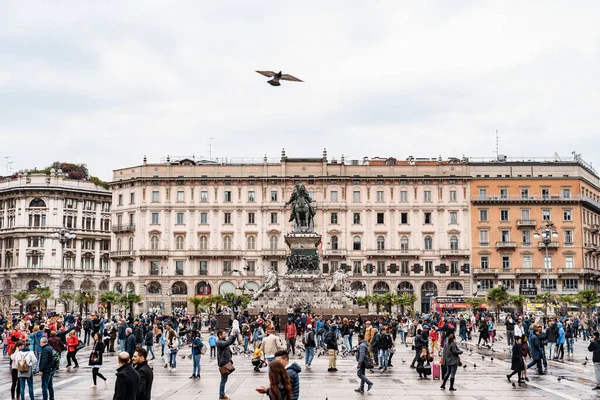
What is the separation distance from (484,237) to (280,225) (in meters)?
24.2

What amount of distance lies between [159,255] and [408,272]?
29130mm

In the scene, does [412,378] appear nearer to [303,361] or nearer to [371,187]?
[303,361]

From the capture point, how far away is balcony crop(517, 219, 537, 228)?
92.4 metres

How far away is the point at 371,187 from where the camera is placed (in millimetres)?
93250

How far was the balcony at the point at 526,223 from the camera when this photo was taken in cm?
9244

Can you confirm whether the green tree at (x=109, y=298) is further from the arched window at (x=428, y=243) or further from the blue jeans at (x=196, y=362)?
the blue jeans at (x=196, y=362)

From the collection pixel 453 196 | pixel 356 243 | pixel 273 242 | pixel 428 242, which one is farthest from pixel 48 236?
pixel 453 196

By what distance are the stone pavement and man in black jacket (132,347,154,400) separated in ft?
23.1

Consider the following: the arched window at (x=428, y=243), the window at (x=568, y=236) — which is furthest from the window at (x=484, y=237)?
the window at (x=568, y=236)

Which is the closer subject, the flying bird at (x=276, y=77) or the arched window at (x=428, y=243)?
the flying bird at (x=276, y=77)

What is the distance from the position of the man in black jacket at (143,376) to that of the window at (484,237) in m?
83.6

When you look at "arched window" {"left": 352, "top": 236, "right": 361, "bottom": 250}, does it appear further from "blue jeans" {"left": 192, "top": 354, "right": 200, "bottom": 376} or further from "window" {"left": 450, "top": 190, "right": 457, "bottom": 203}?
"blue jeans" {"left": 192, "top": 354, "right": 200, "bottom": 376}

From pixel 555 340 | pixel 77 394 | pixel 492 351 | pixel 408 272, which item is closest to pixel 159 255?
pixel 408 272

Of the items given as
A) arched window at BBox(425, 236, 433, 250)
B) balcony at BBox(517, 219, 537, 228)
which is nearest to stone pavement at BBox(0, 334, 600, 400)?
arched window at BBox(425, 236, 433, 250)
